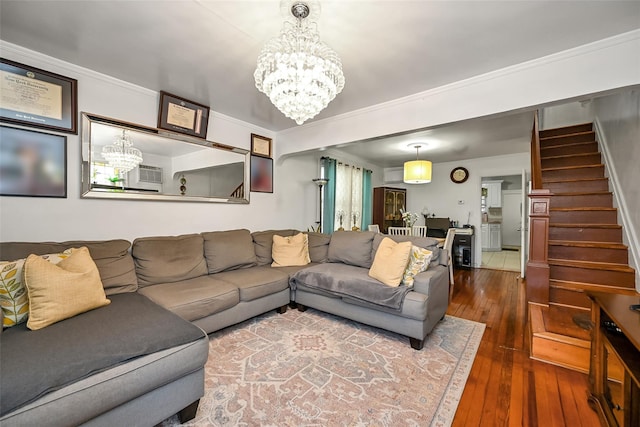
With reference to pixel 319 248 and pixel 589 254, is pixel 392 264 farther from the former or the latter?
pixel 589 254

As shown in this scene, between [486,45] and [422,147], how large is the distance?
290 centimetres

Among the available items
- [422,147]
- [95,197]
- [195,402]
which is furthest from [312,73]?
[422,147]

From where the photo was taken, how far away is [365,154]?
539cm

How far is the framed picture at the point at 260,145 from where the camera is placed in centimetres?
366

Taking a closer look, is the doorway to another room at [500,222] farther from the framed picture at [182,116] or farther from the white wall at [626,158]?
the framed picture at [182,116]

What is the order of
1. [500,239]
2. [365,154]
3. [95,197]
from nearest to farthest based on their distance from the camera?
[95,197] → [365,154] → [500,239]

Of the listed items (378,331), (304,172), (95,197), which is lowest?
(378,331)

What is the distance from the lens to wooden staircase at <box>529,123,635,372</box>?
6.46ft

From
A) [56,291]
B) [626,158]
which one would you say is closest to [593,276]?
[626,158]

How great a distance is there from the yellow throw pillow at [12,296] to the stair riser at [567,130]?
245 inches

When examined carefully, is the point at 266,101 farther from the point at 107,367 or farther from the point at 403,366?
the point at 403,366

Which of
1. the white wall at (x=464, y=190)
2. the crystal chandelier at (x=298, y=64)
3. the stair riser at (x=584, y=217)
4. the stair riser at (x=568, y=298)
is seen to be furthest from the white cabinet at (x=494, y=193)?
the crystal chandelier at (x=298, y=64)

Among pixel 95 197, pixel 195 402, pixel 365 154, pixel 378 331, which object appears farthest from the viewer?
pixel 365 154

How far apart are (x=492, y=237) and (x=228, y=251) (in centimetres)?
757
